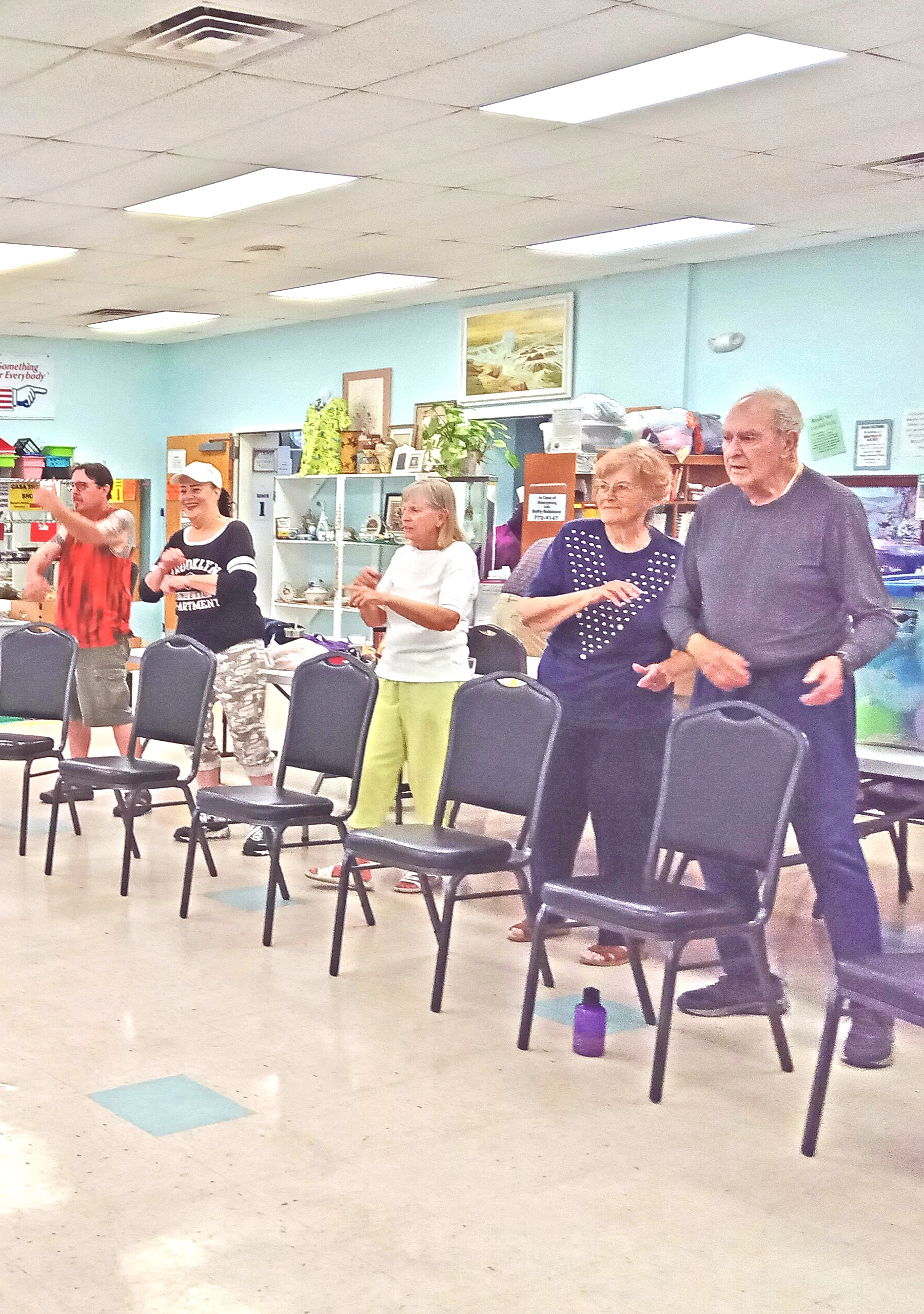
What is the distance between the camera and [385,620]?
5203mm

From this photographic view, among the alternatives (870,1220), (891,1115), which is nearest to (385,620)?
(891,1115)

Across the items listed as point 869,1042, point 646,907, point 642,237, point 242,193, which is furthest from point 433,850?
point 642,237

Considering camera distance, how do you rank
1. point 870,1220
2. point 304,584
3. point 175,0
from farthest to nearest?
point 304,584
point 175,0
point 870,1220

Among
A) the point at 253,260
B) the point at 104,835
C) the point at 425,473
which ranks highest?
the point at 253,260

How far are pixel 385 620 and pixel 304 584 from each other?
6306 mm

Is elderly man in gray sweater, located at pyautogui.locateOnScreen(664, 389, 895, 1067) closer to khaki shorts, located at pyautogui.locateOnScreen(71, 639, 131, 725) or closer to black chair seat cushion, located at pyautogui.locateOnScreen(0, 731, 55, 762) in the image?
black chair seat cushion, located at pyautogui.locateOnScreen(0, 731, 55, 762)

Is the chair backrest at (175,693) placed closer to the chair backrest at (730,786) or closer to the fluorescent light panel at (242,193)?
the chair backrest at (730,786)

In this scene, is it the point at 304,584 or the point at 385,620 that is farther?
the point at 304,584

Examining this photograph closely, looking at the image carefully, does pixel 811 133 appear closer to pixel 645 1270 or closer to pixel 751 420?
pixel 751 420

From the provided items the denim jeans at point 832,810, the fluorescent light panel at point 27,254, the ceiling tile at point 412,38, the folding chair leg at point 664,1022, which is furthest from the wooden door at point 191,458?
the folding chair leg at point 664,1022

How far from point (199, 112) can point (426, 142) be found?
93cm

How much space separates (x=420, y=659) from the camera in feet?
16.6

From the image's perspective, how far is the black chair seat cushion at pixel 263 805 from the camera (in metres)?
4.68

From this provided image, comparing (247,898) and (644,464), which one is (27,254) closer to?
(247,898)
